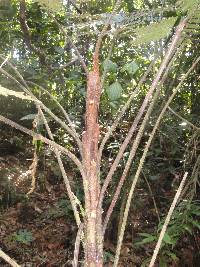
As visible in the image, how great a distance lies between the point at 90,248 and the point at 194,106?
3038mm

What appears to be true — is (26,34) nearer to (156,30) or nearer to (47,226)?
(47,226)

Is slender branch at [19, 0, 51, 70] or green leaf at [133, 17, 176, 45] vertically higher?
slender branch at [19, 0, 51, 70]

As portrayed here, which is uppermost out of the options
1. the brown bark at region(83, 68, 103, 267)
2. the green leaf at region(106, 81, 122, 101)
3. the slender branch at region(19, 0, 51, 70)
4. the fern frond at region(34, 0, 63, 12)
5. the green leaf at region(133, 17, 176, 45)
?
the slender branch at region(19, 0, 51, 70)

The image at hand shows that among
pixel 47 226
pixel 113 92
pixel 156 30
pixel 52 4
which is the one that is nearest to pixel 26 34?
pixel 113 92

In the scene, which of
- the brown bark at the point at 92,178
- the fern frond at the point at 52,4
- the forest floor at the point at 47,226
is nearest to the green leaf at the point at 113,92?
the forest floor at the point at 47,226

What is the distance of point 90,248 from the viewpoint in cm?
70

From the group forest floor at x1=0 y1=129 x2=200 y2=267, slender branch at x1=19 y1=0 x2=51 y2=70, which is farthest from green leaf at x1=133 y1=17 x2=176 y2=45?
forest floor at x1=0 y1=129 x2=200 y2=267

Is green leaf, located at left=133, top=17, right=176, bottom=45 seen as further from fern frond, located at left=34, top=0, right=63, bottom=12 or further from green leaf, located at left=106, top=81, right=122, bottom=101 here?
green leaf, located at left=106, top=81, right=122, bottom=101

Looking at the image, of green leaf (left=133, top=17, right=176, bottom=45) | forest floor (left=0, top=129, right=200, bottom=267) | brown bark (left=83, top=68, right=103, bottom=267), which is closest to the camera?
brown bark (left=83, top=68, right=103, bottom=267)

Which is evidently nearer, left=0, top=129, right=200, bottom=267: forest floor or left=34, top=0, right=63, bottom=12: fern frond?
left=34, top=0, right=63, bottom=12: fern frond

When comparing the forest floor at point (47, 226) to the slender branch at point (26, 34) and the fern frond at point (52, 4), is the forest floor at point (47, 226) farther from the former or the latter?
the fern frond at point (52, 4)

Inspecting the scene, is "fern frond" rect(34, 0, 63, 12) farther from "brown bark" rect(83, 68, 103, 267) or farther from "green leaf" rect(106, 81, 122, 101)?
"green leaf" rect(106, 81, 122, 101)

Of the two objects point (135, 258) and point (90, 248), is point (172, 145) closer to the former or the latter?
point (135, 258)

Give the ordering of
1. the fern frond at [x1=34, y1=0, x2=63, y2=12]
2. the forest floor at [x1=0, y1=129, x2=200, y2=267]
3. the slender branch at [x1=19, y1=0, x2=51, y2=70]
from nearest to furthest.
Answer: the fern frond at [x1=34, y1=0, x2=63, y2=12] < the slender branch at [x1=19, y1=0, x2=51, y2=70] < the forest floor at [x1=0, y1=129, x2=200, y2=267]
